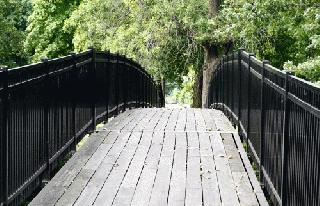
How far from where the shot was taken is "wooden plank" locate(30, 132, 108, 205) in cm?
641

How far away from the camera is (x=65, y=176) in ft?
24.1

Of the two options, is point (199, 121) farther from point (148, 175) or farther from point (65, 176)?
point (65, 176)

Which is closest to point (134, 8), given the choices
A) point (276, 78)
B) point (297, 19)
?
point (297, 19)

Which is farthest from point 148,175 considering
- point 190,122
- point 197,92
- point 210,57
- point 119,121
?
point 197,92

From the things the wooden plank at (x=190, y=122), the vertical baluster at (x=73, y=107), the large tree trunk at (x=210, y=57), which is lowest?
the wooden plank at (x=190, y=122)

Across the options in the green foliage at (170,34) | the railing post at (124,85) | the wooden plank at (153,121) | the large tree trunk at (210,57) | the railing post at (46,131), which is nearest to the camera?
the railing post at (46,131)

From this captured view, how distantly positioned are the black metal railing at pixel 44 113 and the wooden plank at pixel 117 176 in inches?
27.0

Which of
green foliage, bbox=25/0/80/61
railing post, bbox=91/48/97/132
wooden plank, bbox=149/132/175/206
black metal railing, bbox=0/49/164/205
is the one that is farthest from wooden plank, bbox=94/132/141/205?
green foliage, bbox=25/0/80/61

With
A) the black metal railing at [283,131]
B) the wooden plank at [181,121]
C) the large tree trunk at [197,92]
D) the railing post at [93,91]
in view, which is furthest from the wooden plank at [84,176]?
the large tree trunk at [197,92]

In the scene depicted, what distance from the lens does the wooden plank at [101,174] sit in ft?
21.0

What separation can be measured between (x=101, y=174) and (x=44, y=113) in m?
1.04

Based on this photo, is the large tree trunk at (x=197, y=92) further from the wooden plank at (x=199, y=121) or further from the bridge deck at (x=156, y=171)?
the bridge deck at (x=156, y=171)

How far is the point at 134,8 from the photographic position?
→ 99.5 ft

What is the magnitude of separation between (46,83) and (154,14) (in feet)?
71.6
